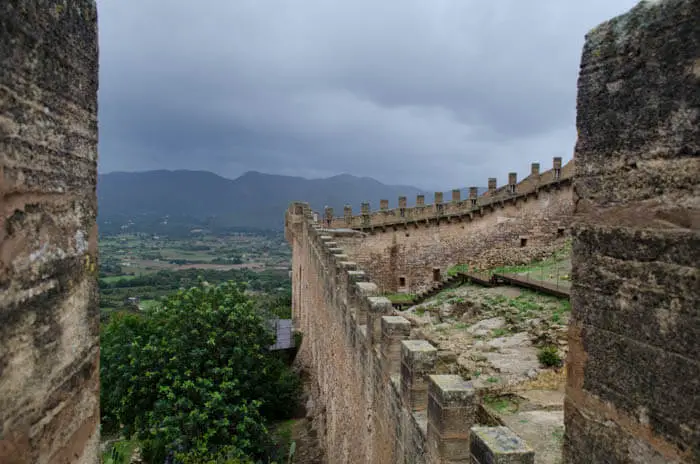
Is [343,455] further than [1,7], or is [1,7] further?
[343,455]

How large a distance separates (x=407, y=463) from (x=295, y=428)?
11.2 meters

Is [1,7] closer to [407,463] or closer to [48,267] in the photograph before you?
[48,267]

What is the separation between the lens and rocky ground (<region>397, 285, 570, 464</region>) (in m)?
7.35

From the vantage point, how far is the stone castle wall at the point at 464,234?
23.6 meters

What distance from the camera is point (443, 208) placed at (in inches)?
1051

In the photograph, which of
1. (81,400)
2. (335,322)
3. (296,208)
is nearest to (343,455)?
(335,322)

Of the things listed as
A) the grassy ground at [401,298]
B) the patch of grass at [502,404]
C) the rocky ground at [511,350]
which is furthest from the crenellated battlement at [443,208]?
the patch of grass at [502,404]

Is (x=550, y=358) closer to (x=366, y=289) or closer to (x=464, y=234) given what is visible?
(x=366, y=289)

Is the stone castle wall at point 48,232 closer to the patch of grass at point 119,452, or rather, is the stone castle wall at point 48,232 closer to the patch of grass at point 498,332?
the patch of grass at point 498,332

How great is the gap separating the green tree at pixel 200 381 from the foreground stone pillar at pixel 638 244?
35.6 feet

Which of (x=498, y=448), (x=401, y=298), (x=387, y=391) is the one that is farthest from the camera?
(x=401, y=298)

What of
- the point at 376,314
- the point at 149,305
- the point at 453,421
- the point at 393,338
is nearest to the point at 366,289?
the point at 376,314

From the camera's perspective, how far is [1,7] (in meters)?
2.19

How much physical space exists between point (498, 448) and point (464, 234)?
76.5 ft
